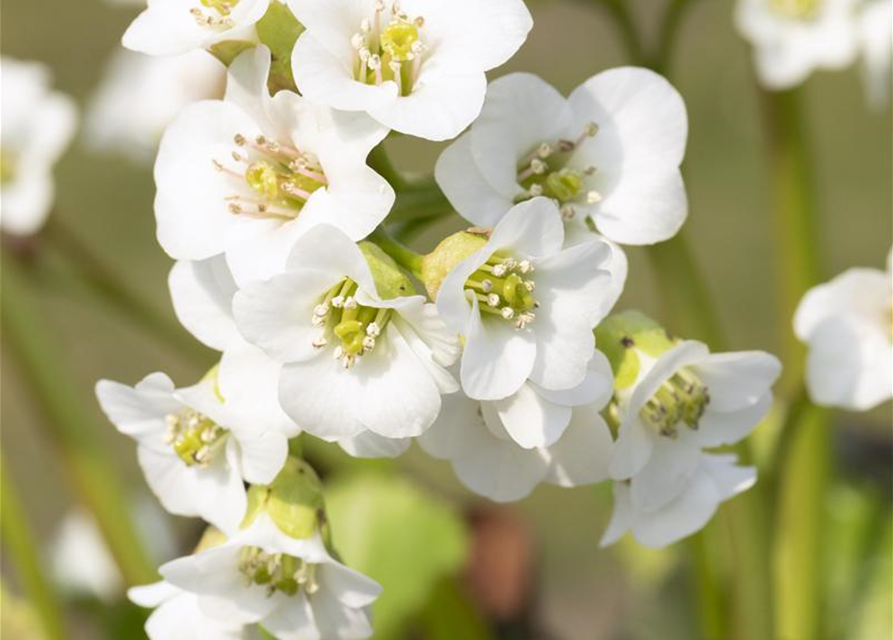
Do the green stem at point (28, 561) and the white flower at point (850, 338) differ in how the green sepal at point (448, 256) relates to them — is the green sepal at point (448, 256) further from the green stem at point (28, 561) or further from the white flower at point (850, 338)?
the green stem at point (28, 561)

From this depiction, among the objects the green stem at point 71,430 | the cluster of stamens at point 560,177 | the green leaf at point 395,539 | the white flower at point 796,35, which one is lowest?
the green leaf at point 395,539

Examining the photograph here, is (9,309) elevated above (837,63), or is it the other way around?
(837,63)

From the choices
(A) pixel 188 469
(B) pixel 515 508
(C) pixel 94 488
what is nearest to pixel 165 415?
(A) pixel 188 469

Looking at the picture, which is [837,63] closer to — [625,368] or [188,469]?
[625,368]

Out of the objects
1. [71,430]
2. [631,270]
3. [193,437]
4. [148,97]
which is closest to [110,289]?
[71,430]

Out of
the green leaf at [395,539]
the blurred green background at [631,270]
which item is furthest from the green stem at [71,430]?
the green leaf at [395,539]
